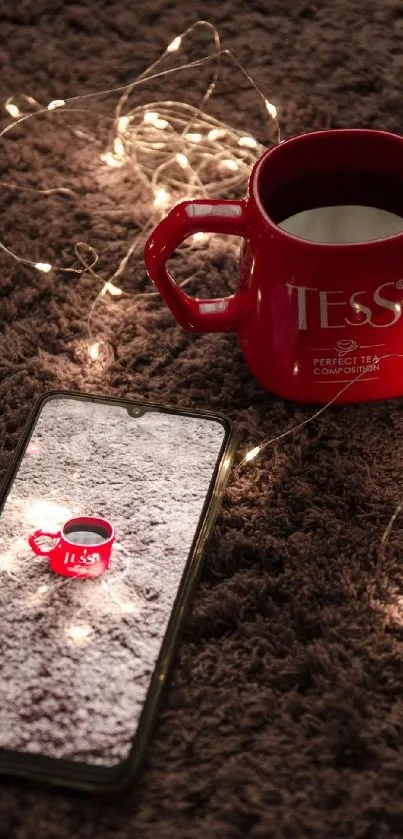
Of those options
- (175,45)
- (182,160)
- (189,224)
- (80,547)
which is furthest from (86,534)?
(175,45)

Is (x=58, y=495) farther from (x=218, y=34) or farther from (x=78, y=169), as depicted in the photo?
(x=218, y=34)

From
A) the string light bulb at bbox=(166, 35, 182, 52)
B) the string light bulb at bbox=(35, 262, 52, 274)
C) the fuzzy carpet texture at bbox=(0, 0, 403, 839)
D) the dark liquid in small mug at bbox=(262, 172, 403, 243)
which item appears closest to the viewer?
the fuzzy carpet texture at bbox=(0, 0, 403, 839)

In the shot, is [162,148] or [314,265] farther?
[162,148]

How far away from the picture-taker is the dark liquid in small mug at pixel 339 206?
2.02 feet

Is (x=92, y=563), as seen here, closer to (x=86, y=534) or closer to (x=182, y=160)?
(x=86, y=534)

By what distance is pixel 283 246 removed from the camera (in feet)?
1.85

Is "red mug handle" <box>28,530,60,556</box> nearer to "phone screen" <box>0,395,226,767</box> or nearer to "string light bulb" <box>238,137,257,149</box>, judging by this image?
"phone screen" <box>0,395,226,767</box>

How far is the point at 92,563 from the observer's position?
0.58m

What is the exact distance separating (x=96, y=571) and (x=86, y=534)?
0.09 ft

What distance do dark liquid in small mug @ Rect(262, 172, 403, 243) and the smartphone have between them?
0.14 metres

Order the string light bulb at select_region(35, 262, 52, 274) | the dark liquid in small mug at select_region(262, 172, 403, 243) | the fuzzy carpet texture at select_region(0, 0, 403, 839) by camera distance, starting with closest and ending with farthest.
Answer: the fuzzy carpet texture at select_region(0, 0, 403, 839), the dark liquid in small mug at select_region(262, 172, 403, 243), the string light bulb at select_region(35, 262, 52, 274)

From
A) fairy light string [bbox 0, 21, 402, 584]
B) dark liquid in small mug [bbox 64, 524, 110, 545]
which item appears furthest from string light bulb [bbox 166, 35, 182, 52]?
dark liquid in small mug [bbox 64, 524, 110, 545]

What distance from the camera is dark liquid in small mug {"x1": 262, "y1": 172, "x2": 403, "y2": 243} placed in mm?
615

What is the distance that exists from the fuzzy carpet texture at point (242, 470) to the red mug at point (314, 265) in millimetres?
43
